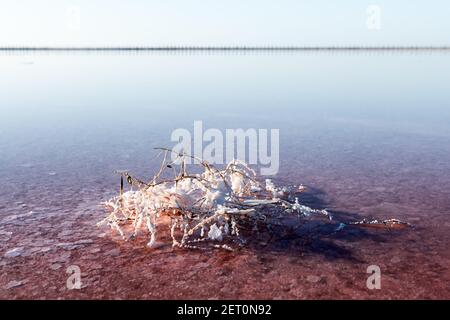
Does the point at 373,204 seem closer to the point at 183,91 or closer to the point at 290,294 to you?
the point at 290,294

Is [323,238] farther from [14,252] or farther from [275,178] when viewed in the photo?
[14,252]

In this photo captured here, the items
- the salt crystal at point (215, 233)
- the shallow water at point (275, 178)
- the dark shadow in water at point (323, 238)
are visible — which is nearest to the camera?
the shallow water at point (275, 178)

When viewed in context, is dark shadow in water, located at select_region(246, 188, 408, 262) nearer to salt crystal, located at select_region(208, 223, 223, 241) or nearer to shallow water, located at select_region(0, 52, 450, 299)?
shallow water, located at select_region(0, 52, 450, 299)

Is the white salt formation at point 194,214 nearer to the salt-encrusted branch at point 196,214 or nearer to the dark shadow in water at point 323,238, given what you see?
the salt-encrusted branch at point 196,214

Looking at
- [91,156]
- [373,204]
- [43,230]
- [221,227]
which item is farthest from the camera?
[91,156]

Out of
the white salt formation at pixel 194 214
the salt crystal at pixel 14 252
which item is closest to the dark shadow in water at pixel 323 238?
the white salt formation at pixel 194 214

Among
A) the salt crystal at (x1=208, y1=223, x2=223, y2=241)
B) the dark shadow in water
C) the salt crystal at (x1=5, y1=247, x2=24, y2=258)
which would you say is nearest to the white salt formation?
the salt crystal at (x1=208, y1=223, x2=223, y2=241)

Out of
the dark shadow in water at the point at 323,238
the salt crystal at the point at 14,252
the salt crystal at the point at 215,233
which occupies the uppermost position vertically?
the salt crystal at the point at 215,233
